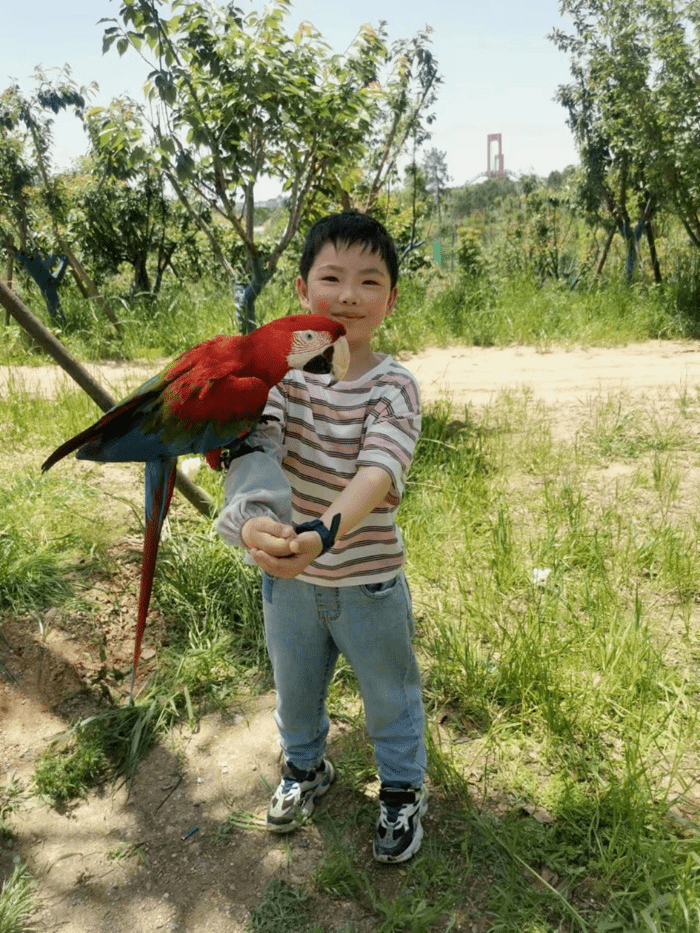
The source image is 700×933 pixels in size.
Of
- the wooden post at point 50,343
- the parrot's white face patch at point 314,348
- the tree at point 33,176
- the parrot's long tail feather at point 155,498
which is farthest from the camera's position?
the tree at point 33,176

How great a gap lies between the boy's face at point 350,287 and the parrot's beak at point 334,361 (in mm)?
125

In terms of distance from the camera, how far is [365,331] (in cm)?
116

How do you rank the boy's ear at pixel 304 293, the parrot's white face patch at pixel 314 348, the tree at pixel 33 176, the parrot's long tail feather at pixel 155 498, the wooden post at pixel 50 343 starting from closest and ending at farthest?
the parrot's white face patch at pixel 314 348, the parrot's long tail feather at pixel 155 498, the boy's ear at pixel 304 293, the wooden post at pixel 50 343, the tree at pixel 33 176

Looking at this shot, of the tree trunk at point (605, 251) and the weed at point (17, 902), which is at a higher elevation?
the tree trunk at point (605, 251)

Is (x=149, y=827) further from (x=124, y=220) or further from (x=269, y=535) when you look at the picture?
(x=124, y=220)

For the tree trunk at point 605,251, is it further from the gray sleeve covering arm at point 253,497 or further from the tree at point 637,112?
the gray sleeve covering arm at point 253,497

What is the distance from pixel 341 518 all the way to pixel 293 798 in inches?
35.2

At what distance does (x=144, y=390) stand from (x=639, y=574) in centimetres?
190

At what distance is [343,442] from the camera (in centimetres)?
118

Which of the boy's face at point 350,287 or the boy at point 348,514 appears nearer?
the boy at point 348,514

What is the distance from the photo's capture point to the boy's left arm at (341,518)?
2.91ft

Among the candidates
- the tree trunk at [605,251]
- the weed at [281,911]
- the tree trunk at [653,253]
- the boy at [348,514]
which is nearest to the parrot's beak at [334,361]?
the boy at [348,514]

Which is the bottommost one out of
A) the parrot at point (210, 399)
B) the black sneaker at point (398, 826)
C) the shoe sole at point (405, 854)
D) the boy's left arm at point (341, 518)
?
the shoe sole at point (405, 854)

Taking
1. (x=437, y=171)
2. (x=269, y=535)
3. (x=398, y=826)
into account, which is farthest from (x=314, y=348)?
(x=437, y=171)
